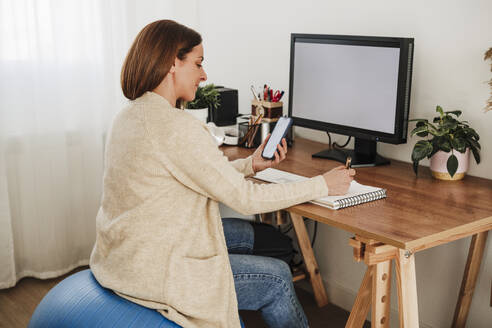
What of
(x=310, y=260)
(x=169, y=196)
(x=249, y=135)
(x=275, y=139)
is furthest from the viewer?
(x=310, y=260)

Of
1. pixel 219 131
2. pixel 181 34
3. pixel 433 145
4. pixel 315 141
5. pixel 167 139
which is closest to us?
pixel 167 139

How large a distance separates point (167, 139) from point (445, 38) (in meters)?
1.12

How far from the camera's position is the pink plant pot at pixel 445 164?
185 cm

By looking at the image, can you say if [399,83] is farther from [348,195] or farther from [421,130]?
[348,195]

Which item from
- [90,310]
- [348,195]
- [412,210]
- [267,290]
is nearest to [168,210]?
[90,310]

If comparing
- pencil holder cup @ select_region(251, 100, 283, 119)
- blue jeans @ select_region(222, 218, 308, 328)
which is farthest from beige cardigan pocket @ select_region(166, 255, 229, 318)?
pencil holder cup @ select_region(251, 100, 283, 119)

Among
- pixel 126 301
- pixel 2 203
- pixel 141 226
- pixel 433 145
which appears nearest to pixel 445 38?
pixel 433 145

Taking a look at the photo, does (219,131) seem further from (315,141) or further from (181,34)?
(181,34)

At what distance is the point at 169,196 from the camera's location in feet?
4.77

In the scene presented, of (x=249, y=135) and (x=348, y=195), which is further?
(x=249, y=135)

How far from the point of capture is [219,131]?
2.37 metres

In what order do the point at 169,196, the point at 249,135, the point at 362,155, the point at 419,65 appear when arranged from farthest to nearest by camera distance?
the point at 249,135 → the point at 362,155 → the point at 419,65 → the point at 169,196

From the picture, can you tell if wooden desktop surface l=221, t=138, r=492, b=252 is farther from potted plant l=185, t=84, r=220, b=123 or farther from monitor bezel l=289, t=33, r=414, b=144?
potted plant l=185, t=84, r=220, b=123

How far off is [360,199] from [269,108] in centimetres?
84
